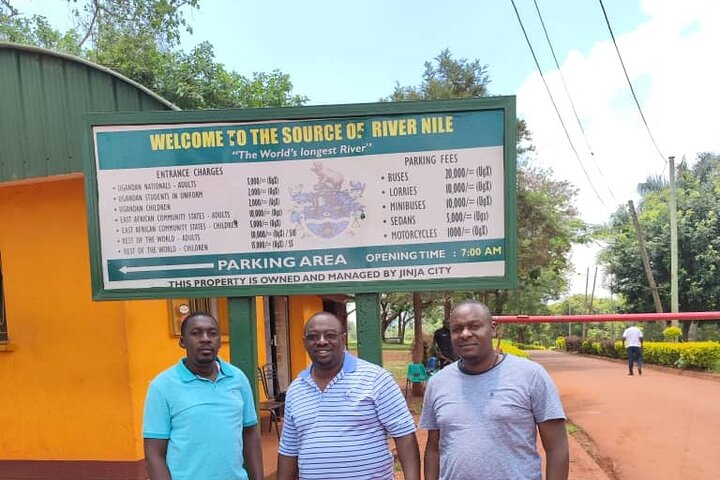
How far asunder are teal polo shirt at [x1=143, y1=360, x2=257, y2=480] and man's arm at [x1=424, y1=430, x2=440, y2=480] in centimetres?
77

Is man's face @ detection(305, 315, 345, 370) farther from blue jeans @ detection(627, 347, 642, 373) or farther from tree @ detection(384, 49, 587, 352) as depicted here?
blue jeans @ detection(627, 347, 642, 373)

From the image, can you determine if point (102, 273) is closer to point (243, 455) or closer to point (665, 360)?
point (243, 455)

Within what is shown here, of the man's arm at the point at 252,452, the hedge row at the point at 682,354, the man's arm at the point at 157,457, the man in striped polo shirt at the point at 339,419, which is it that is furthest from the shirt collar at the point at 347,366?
the hedge row at the point at 682,354

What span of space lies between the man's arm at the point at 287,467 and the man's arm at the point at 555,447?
97cm

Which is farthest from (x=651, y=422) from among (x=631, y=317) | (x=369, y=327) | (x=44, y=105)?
(x=44, y=105)

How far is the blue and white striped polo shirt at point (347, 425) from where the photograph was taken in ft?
7.06

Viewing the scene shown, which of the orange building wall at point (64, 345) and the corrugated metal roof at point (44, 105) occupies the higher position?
the corrugated metal roof at point (44, 105)

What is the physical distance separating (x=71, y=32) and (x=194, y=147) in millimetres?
11958

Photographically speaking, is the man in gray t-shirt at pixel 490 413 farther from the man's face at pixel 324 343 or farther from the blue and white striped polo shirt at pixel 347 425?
the man's face at pixel 324 343

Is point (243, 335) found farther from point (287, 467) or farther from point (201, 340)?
point (287, 467)

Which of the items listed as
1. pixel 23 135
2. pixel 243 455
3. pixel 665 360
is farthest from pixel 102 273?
pixel 665 360

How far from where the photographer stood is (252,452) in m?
2.49

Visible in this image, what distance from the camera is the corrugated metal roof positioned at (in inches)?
187

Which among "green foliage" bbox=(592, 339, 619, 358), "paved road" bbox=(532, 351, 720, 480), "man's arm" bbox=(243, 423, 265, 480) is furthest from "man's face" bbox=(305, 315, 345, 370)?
"green foliage" bbox=(592, 339, 619, 358)
